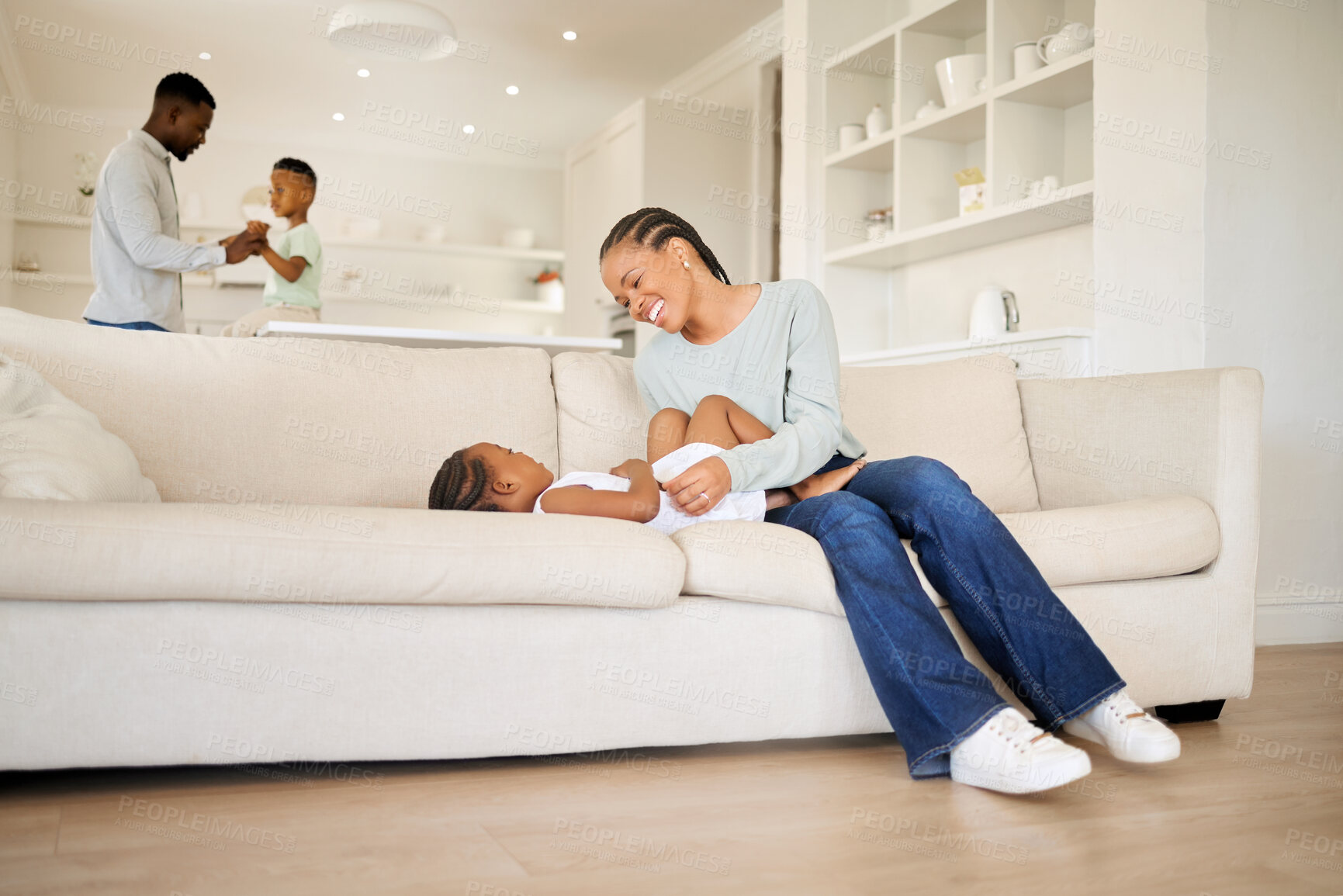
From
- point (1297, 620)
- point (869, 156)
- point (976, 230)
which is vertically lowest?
point (1297, 620)

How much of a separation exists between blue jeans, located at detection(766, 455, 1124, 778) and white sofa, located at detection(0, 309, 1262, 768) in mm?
98

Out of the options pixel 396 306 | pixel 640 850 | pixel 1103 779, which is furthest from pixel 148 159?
pixel 396 306

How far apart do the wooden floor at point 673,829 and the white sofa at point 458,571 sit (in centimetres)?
7

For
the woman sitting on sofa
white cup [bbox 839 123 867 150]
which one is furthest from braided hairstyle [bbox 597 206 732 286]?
white cup [bbox 839 123 867 150]

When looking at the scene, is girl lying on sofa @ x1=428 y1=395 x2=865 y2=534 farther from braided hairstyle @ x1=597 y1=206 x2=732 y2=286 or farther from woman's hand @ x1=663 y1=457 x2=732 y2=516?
braided hairstyle @ x1=597 y1=206 x2=732 y2=286

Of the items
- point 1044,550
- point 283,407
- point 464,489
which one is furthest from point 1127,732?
point 283,407

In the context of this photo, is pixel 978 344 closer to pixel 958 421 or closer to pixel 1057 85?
pixel 1057 85

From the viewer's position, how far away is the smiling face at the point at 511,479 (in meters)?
1.86

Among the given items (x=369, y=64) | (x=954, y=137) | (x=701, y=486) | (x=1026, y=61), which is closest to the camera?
(x=701, y=486)

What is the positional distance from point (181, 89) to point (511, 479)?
2041 mm

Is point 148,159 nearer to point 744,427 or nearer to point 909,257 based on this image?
point 744,427

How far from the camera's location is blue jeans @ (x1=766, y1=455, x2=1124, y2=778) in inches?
57.6

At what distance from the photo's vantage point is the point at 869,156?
443 centimetres

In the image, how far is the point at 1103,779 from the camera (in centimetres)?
153
